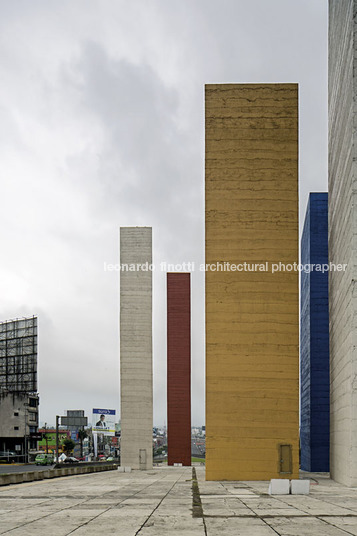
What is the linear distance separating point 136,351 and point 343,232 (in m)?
21.4

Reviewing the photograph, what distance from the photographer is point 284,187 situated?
31.2 m

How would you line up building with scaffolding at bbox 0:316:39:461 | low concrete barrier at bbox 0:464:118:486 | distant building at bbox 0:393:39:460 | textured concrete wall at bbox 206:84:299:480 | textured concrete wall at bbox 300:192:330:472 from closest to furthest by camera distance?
low concrete barrier at bbox 0:464:118:486 → textured concrete wall at bbox 206:84:299:480 → textured concrete wall at bbox 300:192:330:472 → building with scaffolding at bbox 0:316:39:461 → distant building at bbox 0:393:39:460

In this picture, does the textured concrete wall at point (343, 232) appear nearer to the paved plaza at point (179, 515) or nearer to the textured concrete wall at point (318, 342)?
the paved plaza at point (179, 515)

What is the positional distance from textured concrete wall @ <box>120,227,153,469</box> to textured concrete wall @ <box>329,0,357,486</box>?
15905 mm

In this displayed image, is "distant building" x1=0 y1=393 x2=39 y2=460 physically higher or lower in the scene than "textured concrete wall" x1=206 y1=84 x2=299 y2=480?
lower

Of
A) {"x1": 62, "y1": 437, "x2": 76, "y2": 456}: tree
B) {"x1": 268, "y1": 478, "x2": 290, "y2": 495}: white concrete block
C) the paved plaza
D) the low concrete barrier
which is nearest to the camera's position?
the paved plaza

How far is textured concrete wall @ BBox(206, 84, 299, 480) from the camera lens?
2966 centimetres

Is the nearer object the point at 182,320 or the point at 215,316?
the point at 215,316

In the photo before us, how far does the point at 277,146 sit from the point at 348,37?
18.7ft

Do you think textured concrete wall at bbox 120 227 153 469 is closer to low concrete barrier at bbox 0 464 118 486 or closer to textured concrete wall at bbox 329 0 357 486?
low concrete barrier at bbox 0 464 118 486

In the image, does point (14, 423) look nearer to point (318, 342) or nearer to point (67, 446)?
point (67, 446)

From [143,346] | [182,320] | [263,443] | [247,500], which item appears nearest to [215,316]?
[263,443]

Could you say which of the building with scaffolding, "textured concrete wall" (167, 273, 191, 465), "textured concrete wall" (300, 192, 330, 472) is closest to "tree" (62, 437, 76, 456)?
the building with scaffolding

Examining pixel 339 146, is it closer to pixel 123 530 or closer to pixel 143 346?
pixel 143 346
